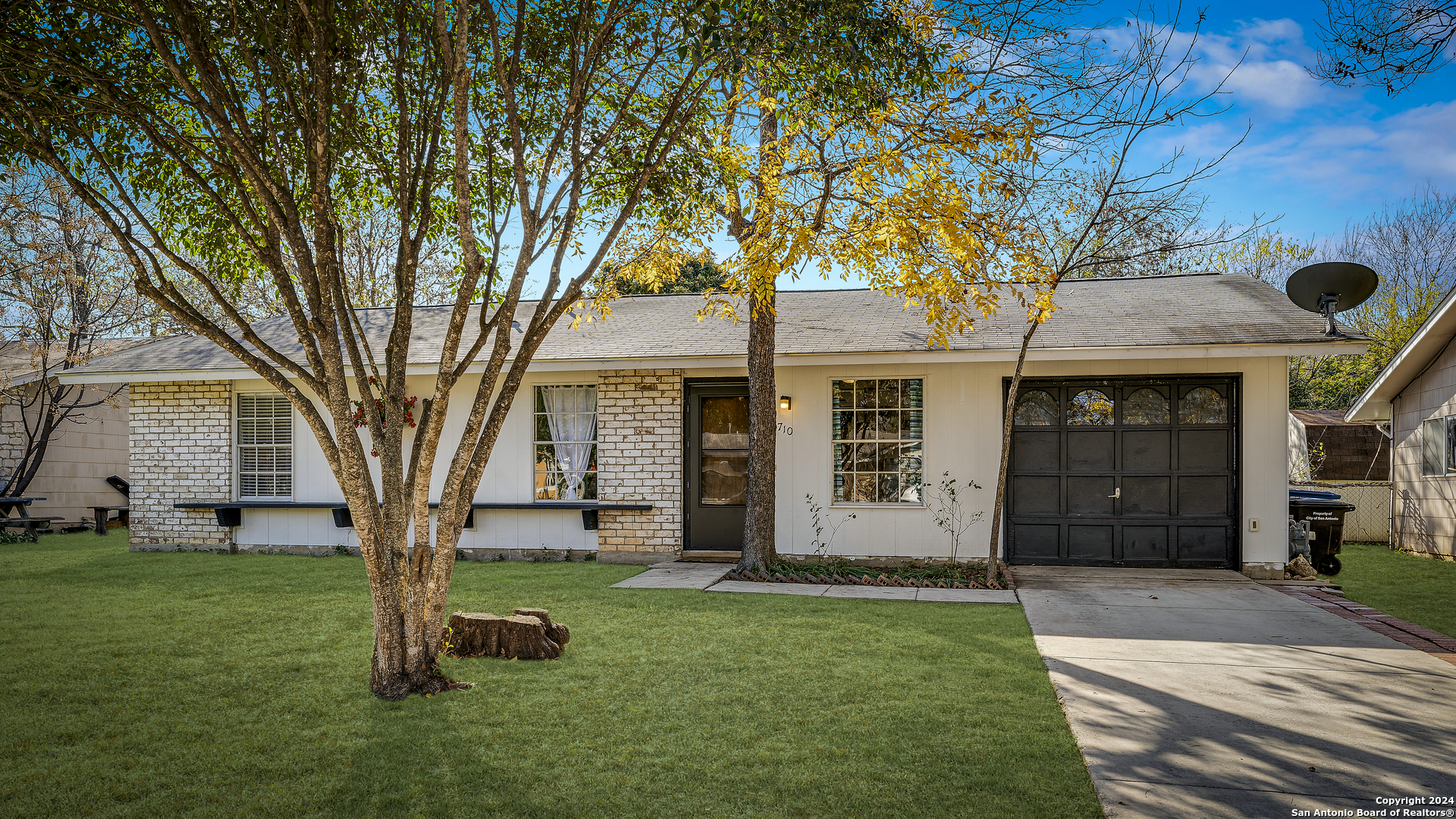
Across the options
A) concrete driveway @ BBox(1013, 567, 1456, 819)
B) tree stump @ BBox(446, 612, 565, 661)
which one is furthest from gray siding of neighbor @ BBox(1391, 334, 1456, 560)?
tree stump @ BBox(446, 612, 565, 661)

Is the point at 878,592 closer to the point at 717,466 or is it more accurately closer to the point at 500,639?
the point at 717,466

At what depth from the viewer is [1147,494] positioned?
947 cm

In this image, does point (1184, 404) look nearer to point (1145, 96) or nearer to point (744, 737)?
point (1145, 96)

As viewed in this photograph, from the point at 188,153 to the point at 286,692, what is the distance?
3.59 metres

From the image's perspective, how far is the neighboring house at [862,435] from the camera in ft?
30.1

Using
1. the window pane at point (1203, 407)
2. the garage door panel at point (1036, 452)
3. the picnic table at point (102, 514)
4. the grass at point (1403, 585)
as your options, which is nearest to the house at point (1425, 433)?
the grass at point (1403, 585)

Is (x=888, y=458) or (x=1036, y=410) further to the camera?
(x=888, y=458)

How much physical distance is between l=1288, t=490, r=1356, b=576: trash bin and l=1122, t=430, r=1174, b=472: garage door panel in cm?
149

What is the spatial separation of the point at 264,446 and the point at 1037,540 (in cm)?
978

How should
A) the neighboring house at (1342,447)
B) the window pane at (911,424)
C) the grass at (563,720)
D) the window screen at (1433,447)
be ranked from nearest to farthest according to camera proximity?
the grass at (563,720)
the window pane at (911,424)
the window screen at (1433,447)
the neighboring house at (1342,447)

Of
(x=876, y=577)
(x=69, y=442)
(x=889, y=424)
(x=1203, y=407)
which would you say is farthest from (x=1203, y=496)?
(x=69, y=442)

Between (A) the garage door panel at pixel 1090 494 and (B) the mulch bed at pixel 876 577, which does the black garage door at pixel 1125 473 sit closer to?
(A) the garage door panel at pixel 1090 494

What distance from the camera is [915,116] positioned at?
6.71 meters

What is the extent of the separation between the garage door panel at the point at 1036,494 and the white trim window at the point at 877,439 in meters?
1.04
